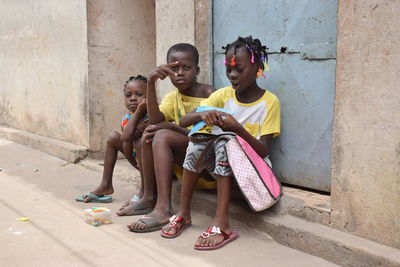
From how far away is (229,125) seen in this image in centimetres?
309

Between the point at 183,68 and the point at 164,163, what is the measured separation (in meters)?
0.76

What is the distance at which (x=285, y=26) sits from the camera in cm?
A: 359

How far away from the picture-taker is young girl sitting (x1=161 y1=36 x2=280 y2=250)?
3055 millimetres

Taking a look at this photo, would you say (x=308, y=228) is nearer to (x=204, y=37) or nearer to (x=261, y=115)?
(x=261, y=115)

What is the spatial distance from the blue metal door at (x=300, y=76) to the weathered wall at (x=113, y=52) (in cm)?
225

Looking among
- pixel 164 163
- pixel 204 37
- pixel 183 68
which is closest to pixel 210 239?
pixel 164 163

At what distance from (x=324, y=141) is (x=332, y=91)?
34cm

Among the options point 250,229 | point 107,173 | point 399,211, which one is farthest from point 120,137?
point 399,211

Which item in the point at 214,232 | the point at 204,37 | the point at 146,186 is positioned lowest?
the point at 214,232

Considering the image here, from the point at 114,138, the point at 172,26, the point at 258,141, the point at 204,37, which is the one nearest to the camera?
the point at 258,141

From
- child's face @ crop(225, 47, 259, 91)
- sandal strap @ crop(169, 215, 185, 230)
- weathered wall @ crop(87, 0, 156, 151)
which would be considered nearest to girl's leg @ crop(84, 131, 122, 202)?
sandal strap @ crop(169, 215, 185, 230)

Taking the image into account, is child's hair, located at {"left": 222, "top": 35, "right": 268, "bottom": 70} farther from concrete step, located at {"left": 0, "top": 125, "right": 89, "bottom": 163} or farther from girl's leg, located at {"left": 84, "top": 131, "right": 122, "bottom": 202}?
concrete step, located at {"left": 0, "top": 125, "right": 89, "bottom": 163}

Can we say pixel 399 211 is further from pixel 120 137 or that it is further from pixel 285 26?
pixel 120 137

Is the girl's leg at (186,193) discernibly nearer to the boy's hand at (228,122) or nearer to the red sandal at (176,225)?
the red sandal at (176,225)
